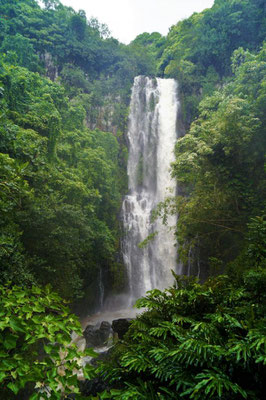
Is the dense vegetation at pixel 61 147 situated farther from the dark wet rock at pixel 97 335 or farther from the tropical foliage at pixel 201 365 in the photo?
the tropical foliage at pixel 201 365

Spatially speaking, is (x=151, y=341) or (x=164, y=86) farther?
(x=164, y=86)

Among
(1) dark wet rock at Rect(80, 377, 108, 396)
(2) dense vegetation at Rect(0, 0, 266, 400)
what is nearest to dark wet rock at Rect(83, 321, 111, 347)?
(2) dense vegetation at Rect(0, 0, 266, 400)

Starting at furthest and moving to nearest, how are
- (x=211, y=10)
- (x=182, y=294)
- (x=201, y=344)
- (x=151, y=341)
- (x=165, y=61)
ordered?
(x=165, y=61) → (x=211, y=10) → (x=182, y=294) → (x=151, y=341) → (x=201, y=344)

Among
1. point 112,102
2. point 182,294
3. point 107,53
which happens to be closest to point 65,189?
point 182,294

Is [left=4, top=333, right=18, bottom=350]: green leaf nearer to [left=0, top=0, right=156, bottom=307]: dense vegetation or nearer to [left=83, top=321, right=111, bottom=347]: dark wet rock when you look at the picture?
[left=0, top=0, right=156, bottom=307]: dense vegetation

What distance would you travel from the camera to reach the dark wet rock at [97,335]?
29.6ft

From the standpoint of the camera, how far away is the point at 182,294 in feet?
9.58

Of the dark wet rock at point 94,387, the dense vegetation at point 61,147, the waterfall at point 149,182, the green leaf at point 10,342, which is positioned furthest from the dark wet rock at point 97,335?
the green leaf at point 10,342

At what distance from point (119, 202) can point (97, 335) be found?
8.62m

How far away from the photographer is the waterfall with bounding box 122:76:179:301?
14.4 meters

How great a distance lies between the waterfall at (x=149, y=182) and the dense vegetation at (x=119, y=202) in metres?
0.96

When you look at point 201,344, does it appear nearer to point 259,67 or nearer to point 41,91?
point 259,67

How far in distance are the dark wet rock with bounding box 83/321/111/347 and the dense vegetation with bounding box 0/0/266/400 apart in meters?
2.19

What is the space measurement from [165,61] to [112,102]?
8721mm
